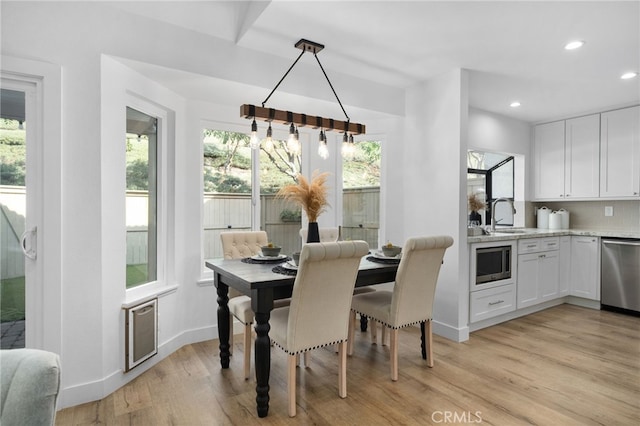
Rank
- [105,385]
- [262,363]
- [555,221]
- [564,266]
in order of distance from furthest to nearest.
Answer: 1. [555,221]
2. [564,266]
3. [105,385]
4. [262,363]

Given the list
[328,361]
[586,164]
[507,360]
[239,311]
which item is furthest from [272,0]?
[586,164]

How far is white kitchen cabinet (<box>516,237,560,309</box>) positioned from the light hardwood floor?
754mm

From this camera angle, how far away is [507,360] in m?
2.88

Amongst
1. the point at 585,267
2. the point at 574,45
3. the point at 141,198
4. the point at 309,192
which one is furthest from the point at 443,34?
the point at 585,267

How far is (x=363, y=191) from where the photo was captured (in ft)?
13.9

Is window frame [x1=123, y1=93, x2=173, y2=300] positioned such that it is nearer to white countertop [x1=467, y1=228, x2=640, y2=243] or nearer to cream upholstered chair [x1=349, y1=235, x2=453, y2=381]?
cream upholstered chair [x1=349, y1=235, x2=453, y2=381]

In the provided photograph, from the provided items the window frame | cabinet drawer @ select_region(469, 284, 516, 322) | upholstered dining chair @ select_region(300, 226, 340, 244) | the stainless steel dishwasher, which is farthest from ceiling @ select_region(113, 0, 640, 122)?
cabinet drawer @ select_region(469, 284, 516, 322)

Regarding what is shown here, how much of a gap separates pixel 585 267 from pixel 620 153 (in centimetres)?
147

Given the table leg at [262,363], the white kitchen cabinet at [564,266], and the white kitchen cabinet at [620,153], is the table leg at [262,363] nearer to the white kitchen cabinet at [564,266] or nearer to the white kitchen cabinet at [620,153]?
the white kitchen cabinet at [564,266]

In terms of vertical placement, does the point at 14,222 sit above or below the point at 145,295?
above

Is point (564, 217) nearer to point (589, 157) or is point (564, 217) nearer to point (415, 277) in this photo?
point (589, 157)

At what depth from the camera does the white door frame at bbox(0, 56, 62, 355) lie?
213 cm

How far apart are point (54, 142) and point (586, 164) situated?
576 cm

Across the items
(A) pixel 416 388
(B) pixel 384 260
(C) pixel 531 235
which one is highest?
(C) pixel 531 235
